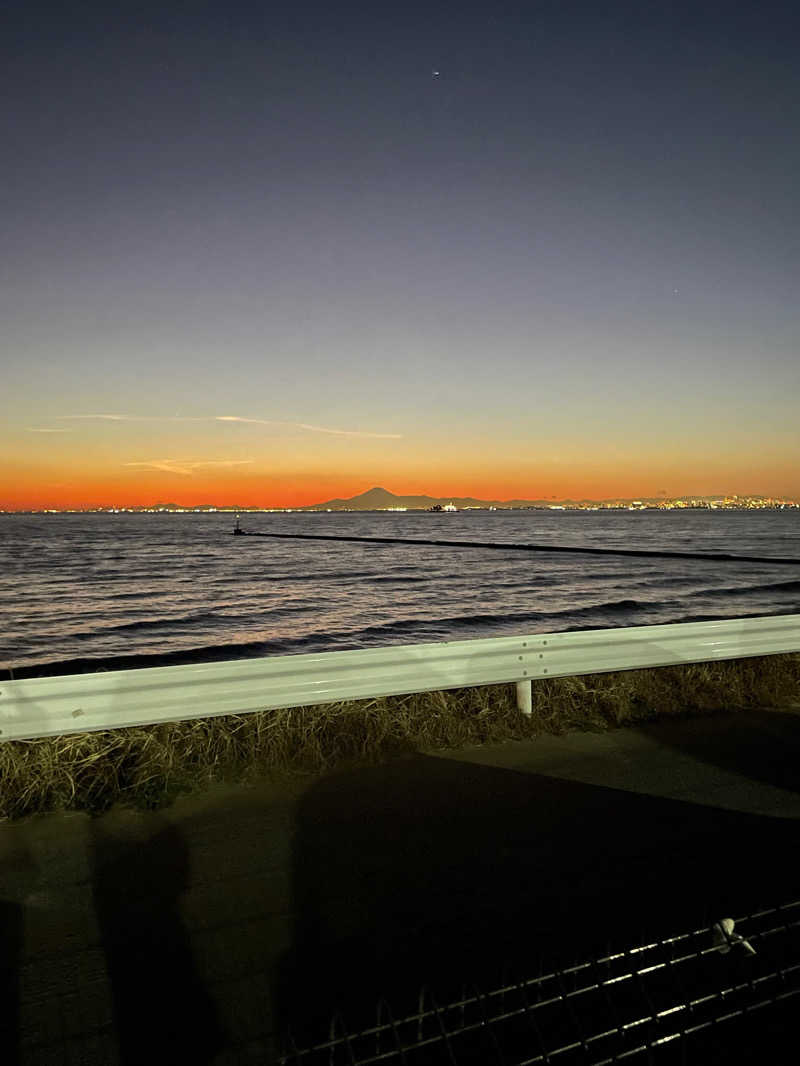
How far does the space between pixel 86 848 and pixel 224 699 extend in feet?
4.01

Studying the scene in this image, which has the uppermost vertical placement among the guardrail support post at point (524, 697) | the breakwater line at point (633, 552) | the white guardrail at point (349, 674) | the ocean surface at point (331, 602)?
the white guardrail at point (349, 674)

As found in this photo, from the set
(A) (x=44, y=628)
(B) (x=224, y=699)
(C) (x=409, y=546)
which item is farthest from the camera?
(C) (x=409, y=546)

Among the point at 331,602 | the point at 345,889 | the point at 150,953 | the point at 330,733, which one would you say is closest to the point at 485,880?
the point at 345,889

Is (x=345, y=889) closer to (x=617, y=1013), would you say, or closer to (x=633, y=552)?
(x=617, y=1013)

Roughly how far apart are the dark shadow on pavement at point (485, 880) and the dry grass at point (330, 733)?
1.95 feet

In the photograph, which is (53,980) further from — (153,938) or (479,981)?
(479,981)

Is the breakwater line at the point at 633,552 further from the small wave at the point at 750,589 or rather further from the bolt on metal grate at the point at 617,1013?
the bolt on metal grate at the point at 617,1013

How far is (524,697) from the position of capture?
5.79m

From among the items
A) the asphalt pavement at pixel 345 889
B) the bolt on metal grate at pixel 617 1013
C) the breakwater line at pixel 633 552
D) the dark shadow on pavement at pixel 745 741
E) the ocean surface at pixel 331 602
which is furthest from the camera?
the breakwater line at pixel 633 552

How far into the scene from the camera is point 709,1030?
2.37m

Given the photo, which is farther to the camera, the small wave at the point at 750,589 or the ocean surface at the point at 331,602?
the small wave at the point at 750,589

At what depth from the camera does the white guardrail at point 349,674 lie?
4.36m

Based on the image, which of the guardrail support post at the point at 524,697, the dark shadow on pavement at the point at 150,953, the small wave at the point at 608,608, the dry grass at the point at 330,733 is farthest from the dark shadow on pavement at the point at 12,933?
the small wave at the point at 608,608

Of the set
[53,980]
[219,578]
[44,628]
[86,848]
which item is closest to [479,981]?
[53,980]
